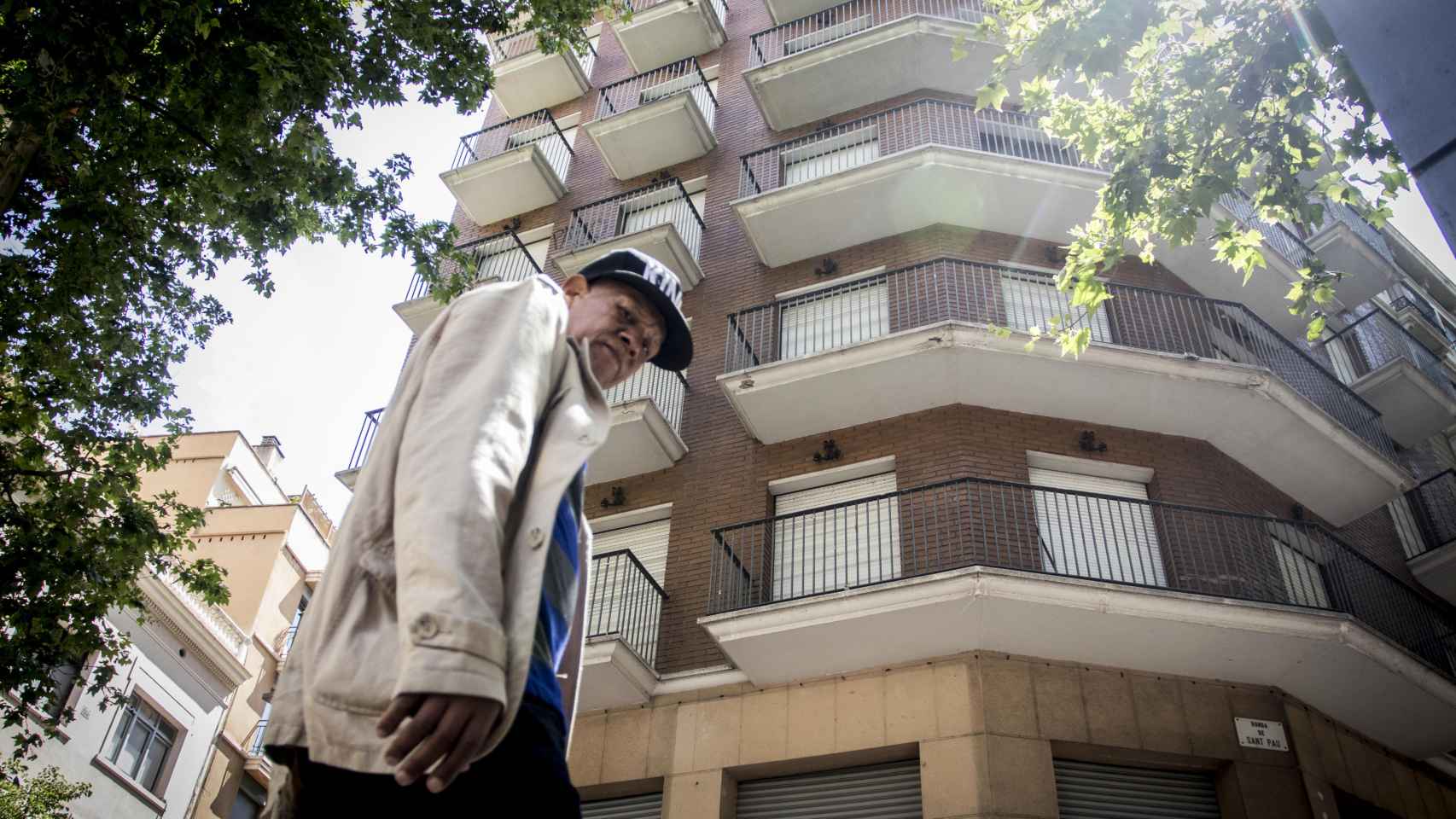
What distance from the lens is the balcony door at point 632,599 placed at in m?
13.5

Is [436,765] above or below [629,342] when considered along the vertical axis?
below

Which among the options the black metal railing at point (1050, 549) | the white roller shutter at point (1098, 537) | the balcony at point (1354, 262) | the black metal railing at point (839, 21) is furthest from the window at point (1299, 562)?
the black metal railing at point (839, 21)

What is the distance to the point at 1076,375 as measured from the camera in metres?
13.5

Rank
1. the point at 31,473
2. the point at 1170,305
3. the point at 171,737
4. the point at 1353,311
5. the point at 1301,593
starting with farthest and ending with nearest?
the point at 171,737 < the point at 1353,311 < the point at 1170,305 < the point at 1301,593 < the point at 31,473

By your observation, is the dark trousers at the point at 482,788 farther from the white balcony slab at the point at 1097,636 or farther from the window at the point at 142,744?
the window at the point at 142,744

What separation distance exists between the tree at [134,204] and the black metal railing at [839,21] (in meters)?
10.4

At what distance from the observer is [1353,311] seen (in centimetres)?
1933

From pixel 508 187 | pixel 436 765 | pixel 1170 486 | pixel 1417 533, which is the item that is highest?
pixel 508 187

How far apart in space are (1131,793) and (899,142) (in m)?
10.5

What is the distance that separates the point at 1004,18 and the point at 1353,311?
39.8ft

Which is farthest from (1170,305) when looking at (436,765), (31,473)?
(436,765)

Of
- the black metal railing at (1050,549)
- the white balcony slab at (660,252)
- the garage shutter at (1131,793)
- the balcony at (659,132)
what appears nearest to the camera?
the garage shutter at (1131,793)

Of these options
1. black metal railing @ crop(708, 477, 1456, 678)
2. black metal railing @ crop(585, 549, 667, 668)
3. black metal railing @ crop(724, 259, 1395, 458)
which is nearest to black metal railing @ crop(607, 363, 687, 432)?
black metal railing @ crop(724, 259, 1395, 458)

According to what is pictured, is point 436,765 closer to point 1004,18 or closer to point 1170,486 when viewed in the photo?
point 1004,18
